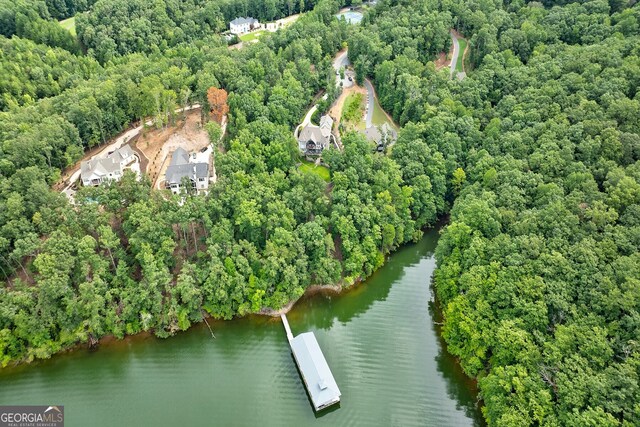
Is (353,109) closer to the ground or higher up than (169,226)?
higher up

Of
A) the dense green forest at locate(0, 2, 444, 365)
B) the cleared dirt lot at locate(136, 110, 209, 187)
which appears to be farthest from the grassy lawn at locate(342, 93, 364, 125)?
the cleared dirt lot at locate(136, 110, 209, 187)

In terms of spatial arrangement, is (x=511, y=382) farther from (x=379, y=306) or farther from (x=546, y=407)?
(x=379, y=306)

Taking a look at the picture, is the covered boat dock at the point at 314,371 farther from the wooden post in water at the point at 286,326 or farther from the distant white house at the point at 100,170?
the distant white house at the point at 100,170

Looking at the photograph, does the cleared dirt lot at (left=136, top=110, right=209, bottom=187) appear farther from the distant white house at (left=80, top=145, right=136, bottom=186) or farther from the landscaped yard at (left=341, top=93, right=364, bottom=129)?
the landscaped yard at (left=341, top=93, right=364, bottom=129)

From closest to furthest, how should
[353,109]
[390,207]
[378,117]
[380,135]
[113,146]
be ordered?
[390,207] → [113,146] → [380,135] → [353,109] → [378,117]

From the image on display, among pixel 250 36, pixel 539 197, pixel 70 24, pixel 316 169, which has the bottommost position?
pixel 316 169

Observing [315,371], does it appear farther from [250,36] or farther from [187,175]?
[250,36]

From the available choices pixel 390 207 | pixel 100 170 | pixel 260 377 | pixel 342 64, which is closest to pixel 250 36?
pixel 342 64
